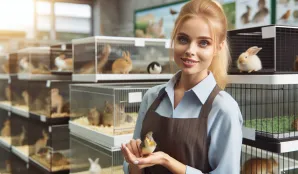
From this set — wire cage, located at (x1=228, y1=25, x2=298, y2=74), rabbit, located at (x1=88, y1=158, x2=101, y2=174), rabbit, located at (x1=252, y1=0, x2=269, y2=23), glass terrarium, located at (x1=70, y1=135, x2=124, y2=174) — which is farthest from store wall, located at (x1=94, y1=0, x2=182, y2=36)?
wire cage, located at (x1=228, y1=25, x2=298, y2=74)

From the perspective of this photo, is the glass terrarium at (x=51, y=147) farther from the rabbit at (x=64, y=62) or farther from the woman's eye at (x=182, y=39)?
the woman's eye at (x=182, y=39)

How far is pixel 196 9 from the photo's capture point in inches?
42.0

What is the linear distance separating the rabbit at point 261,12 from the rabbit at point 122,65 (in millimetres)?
1526

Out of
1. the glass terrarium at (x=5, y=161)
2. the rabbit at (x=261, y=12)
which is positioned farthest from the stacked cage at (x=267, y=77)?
the glass terrarium at (x=5, y=161)

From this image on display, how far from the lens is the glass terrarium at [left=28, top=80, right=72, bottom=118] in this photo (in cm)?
384

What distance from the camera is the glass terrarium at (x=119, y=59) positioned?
304 cm

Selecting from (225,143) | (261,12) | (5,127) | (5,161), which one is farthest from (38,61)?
(225,143)

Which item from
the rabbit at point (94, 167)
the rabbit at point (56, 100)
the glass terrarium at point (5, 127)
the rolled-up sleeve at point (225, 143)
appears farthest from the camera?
the glass terrarium at point (5, 127)

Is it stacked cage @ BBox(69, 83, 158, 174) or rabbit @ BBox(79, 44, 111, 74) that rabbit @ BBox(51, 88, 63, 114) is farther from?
rabbit @ BBox(79, 44, 111, 74)

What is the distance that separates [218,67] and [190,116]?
0.72 feet

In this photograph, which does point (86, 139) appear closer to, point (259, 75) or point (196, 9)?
point (259, 75)

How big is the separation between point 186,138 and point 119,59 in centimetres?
209

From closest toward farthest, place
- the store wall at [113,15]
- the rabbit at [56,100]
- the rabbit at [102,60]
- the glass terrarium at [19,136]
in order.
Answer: the rabbit at [102,60] < the rabbit at [56,100] < the glass terrarium at [19,136] < the store wall at [113,15]

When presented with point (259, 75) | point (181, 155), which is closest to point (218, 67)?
point (181, 155)
